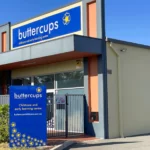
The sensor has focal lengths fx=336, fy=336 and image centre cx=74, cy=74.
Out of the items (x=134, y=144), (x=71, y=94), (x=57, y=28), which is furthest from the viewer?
(x=57, y=28)

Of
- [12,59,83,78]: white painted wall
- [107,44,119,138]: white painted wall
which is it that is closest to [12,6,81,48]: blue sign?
[12,59,83,78]: white painted wall

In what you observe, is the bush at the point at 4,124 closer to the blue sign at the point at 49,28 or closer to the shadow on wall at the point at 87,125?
the shadow on wall at the point at 87,125

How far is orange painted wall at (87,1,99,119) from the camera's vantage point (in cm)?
1499

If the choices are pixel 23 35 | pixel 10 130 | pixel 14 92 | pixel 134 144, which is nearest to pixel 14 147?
pixel 10 130

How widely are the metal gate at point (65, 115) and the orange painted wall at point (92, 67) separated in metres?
0.58

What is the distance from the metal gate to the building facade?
1.12ft

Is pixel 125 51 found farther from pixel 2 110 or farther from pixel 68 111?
pixel 2 110

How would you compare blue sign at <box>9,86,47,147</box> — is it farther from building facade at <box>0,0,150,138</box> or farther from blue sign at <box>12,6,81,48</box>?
blue sign at <box>12,6,81,48</box>

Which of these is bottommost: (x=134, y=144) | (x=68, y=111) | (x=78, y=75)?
(x=134, y=144)

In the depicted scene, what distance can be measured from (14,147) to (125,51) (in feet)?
24.0

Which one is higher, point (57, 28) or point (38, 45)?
point (57, 28)

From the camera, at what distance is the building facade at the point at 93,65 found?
574 inches

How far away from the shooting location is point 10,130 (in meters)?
11.5

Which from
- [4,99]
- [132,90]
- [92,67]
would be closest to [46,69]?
[4,99]
